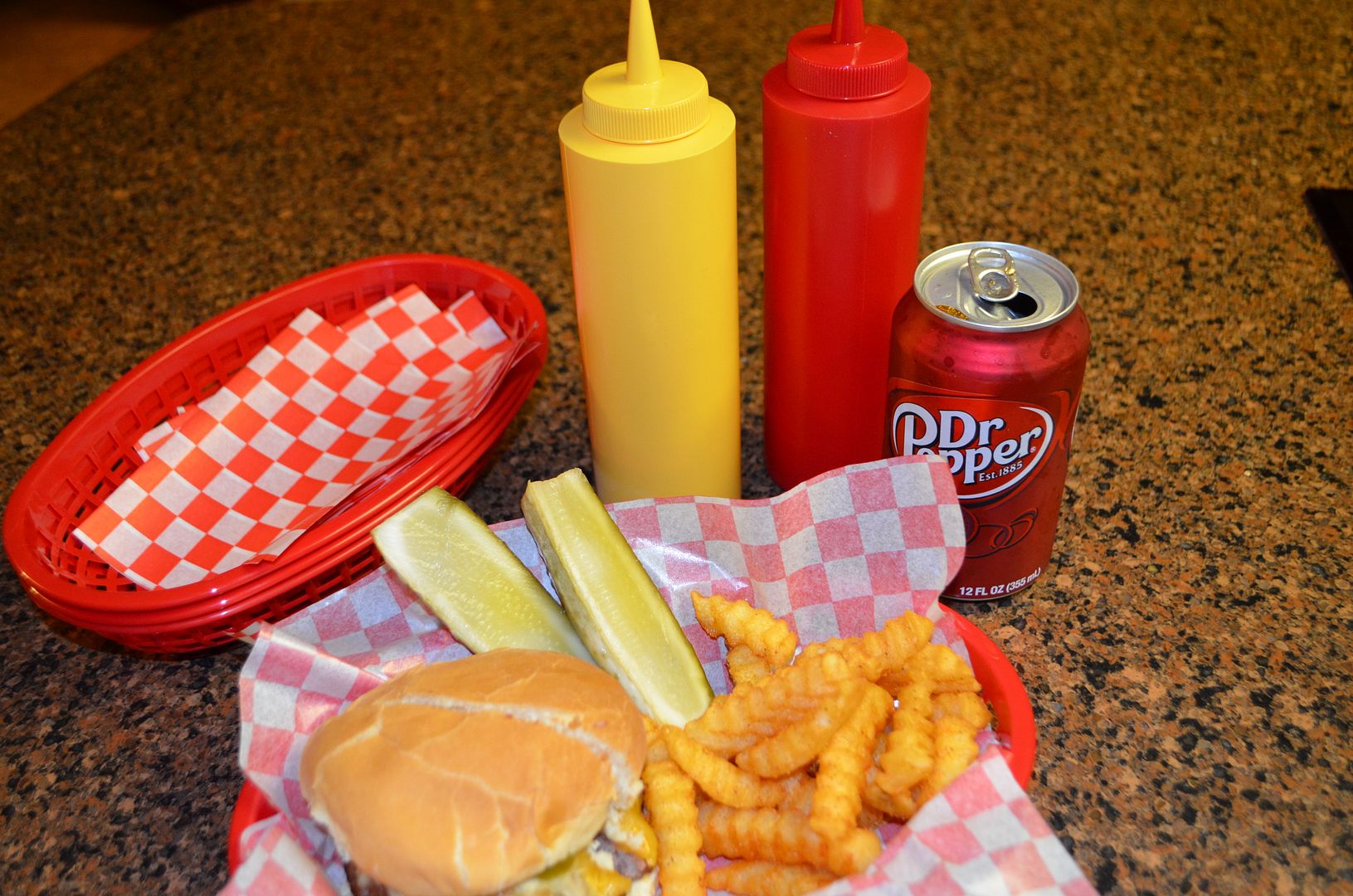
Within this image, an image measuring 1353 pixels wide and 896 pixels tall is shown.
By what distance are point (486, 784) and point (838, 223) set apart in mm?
577

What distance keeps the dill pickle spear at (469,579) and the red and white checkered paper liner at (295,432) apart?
0.44ft

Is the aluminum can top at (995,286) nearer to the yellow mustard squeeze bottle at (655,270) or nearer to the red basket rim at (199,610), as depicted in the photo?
the yellow mustard squeeze bottle at (655,270)

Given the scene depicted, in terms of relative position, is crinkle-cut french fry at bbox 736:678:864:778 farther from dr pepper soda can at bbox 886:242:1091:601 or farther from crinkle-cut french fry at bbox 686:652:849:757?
dr pepper soda can at bbox 886:242:1091:601

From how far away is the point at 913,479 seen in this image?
3.28ft

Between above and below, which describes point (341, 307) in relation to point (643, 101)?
below

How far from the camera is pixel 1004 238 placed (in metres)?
1.59

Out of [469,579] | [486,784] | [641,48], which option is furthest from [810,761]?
[641,48]

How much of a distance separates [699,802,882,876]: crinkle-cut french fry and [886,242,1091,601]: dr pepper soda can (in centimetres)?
33

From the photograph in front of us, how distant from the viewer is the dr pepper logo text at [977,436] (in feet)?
3.14

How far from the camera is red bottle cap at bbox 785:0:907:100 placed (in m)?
0.99

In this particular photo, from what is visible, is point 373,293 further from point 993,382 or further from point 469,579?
point 993,382

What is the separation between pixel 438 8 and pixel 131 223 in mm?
784

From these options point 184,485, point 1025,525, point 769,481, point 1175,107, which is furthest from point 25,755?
A: point 1175,107

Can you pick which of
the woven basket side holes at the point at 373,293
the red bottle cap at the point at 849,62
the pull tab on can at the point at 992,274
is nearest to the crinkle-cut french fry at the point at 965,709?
the pull tab on can at the point at 992,274
